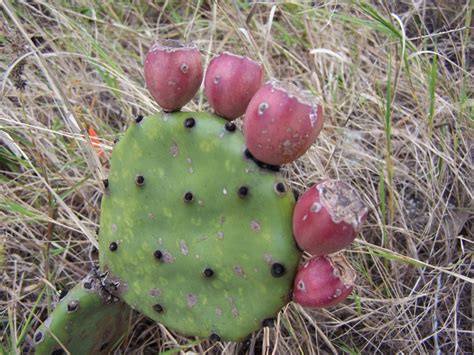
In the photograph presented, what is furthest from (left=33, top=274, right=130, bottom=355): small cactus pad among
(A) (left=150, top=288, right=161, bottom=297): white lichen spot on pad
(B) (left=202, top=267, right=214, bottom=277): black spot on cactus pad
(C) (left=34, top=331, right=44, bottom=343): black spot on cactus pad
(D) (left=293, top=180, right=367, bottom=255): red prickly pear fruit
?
(D) (left=293, top=180, right=367, bottom=255): red prickly pear fruit

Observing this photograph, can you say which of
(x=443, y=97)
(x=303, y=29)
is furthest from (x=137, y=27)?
(x=443, y=97)

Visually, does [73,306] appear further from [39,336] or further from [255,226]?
[255,226]

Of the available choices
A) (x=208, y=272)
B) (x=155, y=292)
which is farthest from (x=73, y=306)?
(x=208, y=272)

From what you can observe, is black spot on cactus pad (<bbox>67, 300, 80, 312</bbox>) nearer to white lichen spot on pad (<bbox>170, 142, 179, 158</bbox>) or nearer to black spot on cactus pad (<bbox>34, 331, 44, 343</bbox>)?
black spot on cactus pad (<bbox>34, 331, 44, 343</bbox>)

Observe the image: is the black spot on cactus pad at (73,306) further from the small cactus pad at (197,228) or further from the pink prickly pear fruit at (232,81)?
the pink prickly pear fruit at (232,81)

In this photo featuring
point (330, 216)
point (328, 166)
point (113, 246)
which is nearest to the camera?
point (330, 216)
